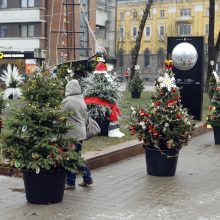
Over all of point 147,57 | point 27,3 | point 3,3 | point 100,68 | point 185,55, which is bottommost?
point 100,68

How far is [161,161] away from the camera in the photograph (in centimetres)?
850

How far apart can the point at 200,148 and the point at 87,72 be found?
3.31 m

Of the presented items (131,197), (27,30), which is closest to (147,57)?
(27,30)

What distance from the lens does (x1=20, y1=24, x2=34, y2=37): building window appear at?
56969 millimetres

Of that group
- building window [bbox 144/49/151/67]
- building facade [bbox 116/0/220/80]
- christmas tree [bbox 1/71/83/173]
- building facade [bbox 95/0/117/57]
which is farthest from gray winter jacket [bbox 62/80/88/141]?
building window [bbox 144/49/151/67]

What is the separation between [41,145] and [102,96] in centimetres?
518

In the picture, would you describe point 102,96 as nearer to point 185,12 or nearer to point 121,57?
point 121,57

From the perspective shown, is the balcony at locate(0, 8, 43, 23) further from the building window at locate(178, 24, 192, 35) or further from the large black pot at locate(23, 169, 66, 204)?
the large black pot at locate(23, 169, 66, 204)

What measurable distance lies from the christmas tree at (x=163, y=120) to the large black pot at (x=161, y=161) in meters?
0.11

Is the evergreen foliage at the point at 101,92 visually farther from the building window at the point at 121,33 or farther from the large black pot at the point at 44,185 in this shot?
the building window at the point at 121,33

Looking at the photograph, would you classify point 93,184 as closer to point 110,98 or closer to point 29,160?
point 29,160

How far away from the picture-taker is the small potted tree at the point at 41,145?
6.46 meters

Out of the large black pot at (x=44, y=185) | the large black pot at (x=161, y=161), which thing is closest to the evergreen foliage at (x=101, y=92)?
the large black pot at (x=161, y=161)

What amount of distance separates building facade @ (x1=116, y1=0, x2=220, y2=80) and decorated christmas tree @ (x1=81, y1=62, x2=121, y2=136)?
72.8 metres
